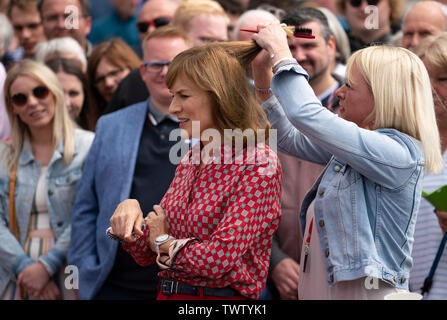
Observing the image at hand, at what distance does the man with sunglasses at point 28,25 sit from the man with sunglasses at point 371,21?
2.87 m

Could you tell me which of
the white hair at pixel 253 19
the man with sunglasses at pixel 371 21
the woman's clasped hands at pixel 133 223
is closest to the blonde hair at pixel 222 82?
the woman's clasped hands at pixel 133 223

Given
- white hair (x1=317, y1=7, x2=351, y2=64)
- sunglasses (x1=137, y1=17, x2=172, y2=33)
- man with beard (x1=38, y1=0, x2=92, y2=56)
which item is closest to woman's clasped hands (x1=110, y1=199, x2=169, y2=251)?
white hair (x1=317, y1=7, x2=351, y2=64)

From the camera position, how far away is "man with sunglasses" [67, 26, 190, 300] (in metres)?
4.07

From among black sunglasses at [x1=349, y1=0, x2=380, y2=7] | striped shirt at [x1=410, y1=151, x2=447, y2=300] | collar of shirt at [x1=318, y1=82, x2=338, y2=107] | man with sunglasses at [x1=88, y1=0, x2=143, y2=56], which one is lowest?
striped shirt at [x1=410, y1=151, x2=447, y2=300]

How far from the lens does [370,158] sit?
102 inches

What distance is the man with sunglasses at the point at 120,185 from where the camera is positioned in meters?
4.07

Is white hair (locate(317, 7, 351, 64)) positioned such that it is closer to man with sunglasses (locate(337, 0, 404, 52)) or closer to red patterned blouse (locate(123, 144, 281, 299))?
man with sunglasses (locate(337, 0, 404, 52))

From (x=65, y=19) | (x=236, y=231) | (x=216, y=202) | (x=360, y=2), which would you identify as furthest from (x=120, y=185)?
(x=360, y=2)

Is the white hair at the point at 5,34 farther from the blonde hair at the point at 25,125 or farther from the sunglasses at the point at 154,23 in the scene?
the blonde hair at the point at 25,125

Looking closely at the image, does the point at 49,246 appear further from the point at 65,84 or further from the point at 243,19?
the point at 243,19

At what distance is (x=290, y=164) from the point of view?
4.07 m

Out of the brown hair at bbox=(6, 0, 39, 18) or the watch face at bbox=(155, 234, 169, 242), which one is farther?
the brown hair at bbox=(6, 0, 39, 18)
